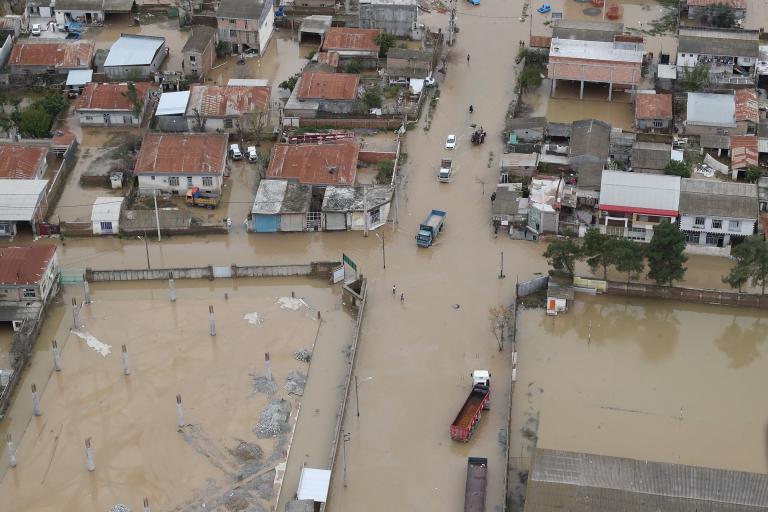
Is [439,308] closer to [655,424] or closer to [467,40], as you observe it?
[655,424]

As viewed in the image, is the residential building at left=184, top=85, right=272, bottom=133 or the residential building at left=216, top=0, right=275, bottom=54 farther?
the residential building at left=216, top=0, right=275, bottom=54

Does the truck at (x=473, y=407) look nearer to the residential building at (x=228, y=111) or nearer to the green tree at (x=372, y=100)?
the green tree at (x=372, y=100)

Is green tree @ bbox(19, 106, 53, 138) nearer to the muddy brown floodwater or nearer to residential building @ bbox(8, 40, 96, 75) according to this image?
residential building @ bbox(8, 40, 96, 75)

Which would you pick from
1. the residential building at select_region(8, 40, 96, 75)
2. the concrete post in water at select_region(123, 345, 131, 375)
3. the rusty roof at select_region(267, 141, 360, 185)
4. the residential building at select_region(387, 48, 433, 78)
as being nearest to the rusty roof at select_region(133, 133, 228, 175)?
the rusty roof at select_region(267, 141, 360, 185)

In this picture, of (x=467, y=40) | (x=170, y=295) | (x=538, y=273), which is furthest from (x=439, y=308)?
(x=467, y=40)

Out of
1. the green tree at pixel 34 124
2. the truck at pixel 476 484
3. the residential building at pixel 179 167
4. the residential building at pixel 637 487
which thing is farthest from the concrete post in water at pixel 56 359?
the residential building at pixel 637 487

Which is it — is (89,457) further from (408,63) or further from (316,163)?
(408,63)
